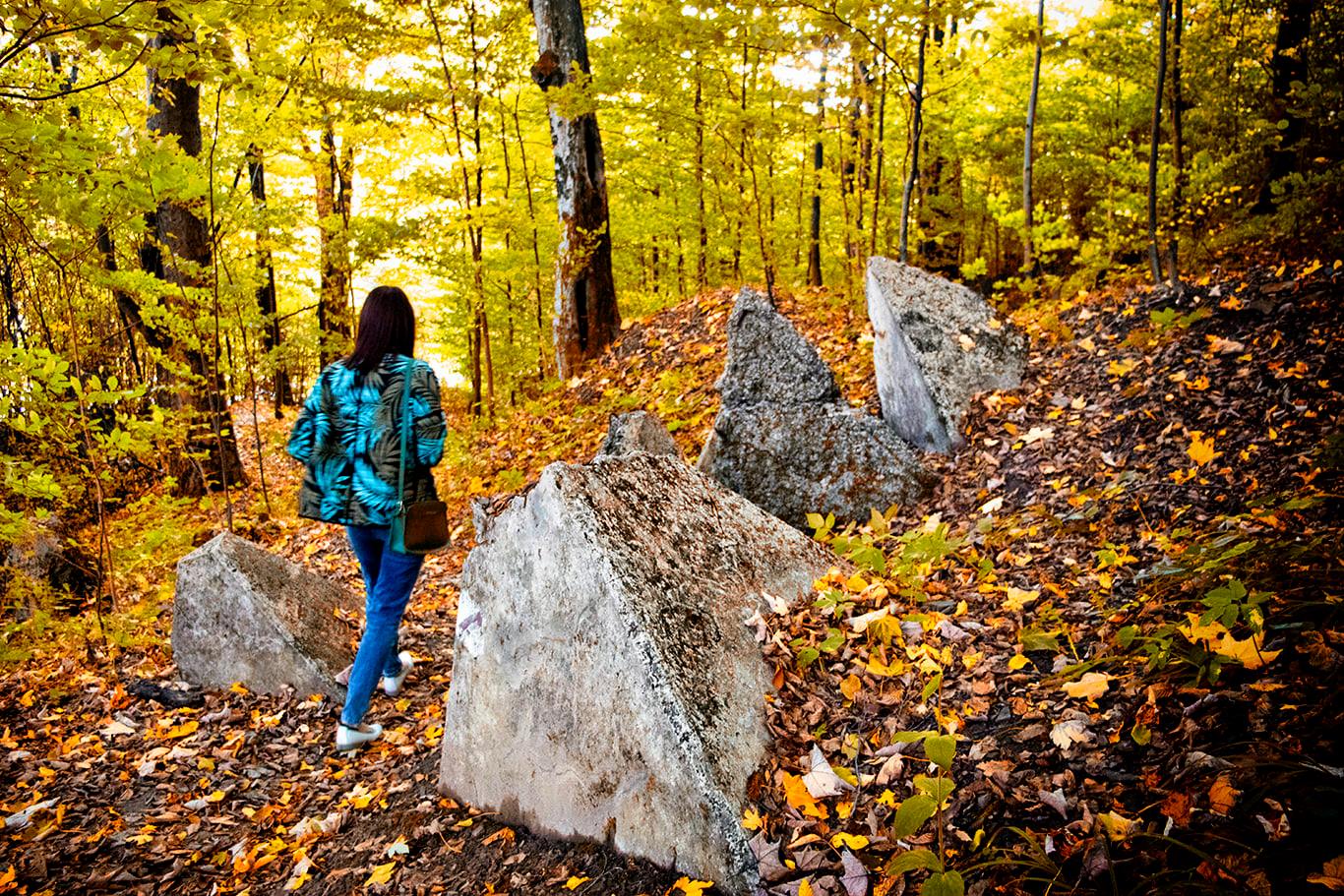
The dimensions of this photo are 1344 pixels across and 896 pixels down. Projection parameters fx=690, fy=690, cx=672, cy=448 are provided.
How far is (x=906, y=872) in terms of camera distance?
1964 millimetres

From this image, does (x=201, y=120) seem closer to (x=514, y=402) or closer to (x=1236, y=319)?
(x=514, y=402)

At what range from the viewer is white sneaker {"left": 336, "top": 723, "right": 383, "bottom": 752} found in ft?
11.7

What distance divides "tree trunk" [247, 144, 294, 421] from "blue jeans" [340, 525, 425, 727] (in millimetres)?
4608

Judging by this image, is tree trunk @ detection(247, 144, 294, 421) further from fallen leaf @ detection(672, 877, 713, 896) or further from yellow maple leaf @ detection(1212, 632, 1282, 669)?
yellow maple leaf @ detection(1212, 632, 1282, 669)

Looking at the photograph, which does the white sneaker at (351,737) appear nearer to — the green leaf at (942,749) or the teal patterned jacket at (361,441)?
the teal patterned jacket at (361,441)

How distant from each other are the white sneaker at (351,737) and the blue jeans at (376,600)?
0.12 ft

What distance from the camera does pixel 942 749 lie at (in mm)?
2057

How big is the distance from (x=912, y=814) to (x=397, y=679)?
10.1ft

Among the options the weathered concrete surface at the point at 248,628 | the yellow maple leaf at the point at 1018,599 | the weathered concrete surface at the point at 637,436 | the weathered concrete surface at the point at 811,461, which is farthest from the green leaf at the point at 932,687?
the weathered concrete surface at the point at 248,628

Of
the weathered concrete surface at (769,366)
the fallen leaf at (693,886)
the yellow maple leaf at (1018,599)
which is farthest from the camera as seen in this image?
the weathered concrete surface at (769,366)

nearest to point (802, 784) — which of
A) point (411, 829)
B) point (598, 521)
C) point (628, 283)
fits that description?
point (598, 521)

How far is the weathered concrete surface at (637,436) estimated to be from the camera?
487 centimetres

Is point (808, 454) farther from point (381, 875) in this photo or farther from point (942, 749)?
point (381, 875)

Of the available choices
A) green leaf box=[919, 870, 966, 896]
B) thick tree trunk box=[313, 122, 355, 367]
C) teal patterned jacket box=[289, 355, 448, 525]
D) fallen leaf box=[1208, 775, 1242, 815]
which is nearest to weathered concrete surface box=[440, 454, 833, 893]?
green leaf box=[919, 870, 966, 896]
